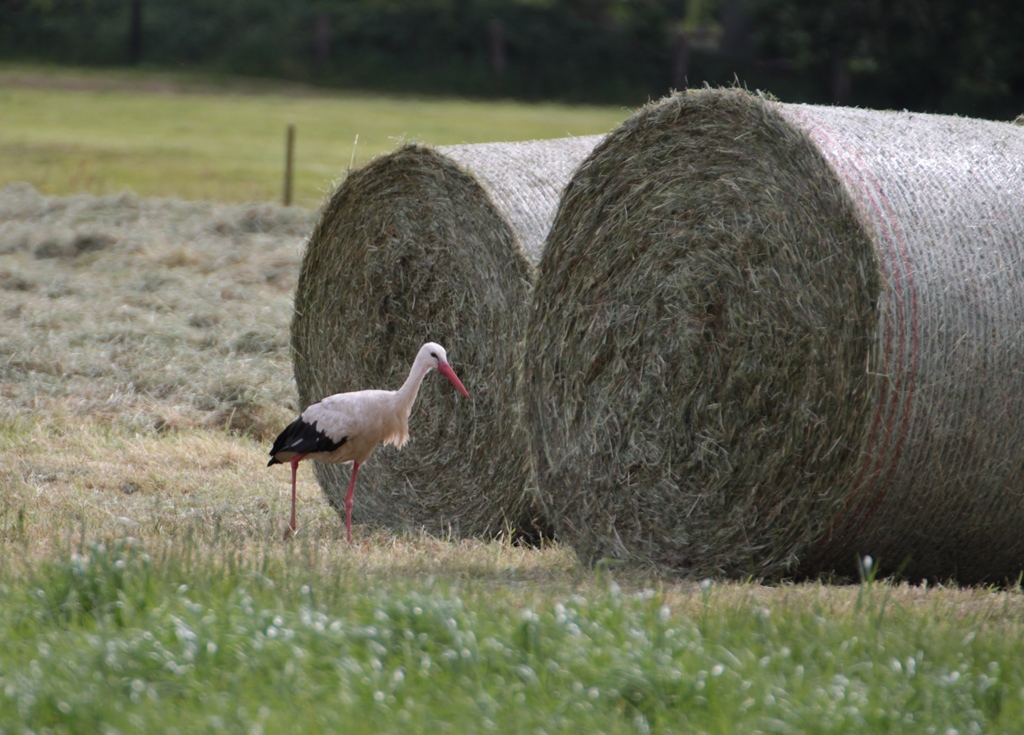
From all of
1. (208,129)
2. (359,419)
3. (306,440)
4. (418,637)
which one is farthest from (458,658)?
(208,129)

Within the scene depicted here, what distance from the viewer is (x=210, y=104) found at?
102 feet

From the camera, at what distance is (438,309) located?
7.72 m

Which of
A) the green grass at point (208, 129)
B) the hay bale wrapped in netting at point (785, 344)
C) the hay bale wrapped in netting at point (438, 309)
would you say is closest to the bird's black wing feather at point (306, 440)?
the hay bale wrapped in netting at point (438, 309)

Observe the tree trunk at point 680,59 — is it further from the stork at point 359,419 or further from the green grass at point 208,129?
the stork at point 359,419

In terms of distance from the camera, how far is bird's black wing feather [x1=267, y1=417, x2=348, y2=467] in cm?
691

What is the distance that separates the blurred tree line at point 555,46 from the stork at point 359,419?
2661 cm

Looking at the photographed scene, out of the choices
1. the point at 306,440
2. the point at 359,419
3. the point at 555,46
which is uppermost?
the point at 555,46

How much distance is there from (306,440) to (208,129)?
74.0 feet

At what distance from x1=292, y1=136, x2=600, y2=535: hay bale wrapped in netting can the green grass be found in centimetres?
1140

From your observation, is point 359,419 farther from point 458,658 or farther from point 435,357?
point 458,658

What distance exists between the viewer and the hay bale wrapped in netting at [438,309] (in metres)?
7.27

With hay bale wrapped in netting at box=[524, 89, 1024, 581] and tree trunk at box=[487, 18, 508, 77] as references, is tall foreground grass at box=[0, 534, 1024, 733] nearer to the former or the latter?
hay bale wrapped in netting at box=[524, 89, 1024, 581]

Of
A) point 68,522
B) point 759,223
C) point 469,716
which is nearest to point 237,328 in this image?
point 68,522

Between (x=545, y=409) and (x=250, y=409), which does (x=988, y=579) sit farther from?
(x=250, y=409)
